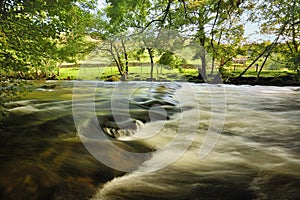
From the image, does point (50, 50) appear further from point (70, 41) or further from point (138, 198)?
point (138, 198)

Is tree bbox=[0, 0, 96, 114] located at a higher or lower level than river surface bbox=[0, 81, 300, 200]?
higher

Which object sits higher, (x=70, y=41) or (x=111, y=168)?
(x=70, y=41)

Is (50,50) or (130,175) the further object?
(50,50)

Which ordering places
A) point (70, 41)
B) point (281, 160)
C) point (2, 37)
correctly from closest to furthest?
point (281, 160)
point (2, 37)
point (70, 41)

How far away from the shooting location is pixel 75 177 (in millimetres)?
1851

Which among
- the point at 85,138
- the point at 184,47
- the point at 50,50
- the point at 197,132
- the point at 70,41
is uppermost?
the point at 184,47

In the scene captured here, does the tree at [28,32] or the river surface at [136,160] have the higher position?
the tree at [28,32]

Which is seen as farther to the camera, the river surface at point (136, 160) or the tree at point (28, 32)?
the tree at point (28, 32)

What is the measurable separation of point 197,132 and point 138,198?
8.45ft

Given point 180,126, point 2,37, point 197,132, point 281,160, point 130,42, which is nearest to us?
point 281,160

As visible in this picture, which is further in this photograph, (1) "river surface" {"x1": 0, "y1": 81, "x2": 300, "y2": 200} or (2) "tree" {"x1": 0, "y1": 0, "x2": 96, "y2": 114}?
(2) "tree" {"x1": 0, "y1": 0, "x2": 96, "y2": 114}

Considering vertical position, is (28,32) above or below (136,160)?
above

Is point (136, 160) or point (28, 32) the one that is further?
point (28, 32)

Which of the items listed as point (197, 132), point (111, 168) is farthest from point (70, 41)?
point (111, 168)
